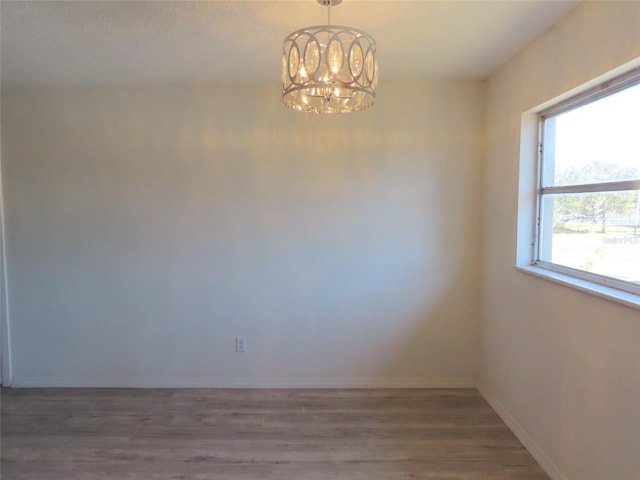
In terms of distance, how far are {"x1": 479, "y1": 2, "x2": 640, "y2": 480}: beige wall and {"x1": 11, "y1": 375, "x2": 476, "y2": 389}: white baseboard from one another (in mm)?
386

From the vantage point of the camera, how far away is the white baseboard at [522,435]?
203 centimetres

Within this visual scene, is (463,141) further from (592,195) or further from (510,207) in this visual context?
(592,195)

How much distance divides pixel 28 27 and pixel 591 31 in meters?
2.81

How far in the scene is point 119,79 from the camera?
9.22ft

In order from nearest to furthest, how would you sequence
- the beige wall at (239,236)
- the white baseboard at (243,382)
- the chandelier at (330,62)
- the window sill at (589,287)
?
the chandelier at (330,62), the window sill at (589,287), the beige wall at (239,236), the white baseboard at (243,382)

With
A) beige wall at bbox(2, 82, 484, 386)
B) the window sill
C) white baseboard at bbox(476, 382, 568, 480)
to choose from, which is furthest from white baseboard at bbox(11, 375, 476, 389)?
the window sill

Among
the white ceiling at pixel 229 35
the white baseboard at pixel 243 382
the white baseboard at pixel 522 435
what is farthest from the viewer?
the white baseboard at pixel 243 382

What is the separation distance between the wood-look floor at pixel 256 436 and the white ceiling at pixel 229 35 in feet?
7.88

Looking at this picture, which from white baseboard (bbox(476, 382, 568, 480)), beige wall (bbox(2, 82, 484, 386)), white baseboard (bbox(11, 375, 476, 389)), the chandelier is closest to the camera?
the chandelier

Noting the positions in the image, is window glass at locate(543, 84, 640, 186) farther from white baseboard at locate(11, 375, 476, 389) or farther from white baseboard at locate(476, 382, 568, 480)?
white baseboard at locate(11, 375, 476, 389)

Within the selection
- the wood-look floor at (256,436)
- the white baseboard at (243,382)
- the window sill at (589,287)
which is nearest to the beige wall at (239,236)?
the white baseboard at (243,382)

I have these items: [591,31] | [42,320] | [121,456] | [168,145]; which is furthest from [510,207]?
[42,320]

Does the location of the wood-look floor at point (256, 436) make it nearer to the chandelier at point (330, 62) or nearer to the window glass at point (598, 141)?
the window glass at point (598, 141)

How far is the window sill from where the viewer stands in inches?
60.9
